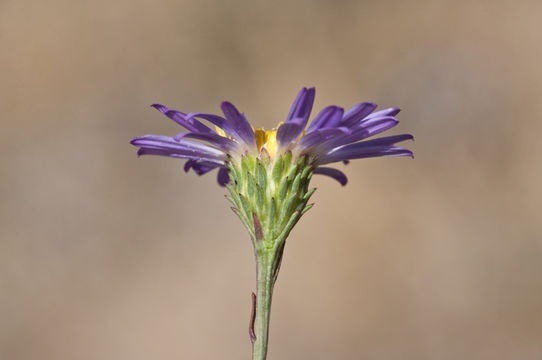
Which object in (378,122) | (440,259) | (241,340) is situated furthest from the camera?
(440,259)

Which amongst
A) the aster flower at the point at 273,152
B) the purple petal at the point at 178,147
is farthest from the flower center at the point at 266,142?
the purple petal at the point at 178,147

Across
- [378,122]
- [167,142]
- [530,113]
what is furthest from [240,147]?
[530,113]

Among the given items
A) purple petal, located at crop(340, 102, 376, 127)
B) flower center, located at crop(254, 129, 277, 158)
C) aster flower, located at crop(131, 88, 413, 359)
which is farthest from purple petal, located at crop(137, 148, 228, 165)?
purple petal, located at crop(340, 102, 376, 127)

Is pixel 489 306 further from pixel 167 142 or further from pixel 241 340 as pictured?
pixel 167 142

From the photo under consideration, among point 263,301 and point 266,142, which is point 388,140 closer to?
point 266,142

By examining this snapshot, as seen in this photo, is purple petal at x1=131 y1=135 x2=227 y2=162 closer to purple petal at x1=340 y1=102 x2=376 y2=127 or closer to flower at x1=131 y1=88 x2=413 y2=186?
flower at x1=131 y1=88 x2=413 y2=186

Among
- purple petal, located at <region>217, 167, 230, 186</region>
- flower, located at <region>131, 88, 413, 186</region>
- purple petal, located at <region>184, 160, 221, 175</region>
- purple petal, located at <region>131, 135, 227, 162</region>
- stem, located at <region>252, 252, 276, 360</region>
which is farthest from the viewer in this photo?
purple petal, located at <region>217, 167, 230, 186</region>
